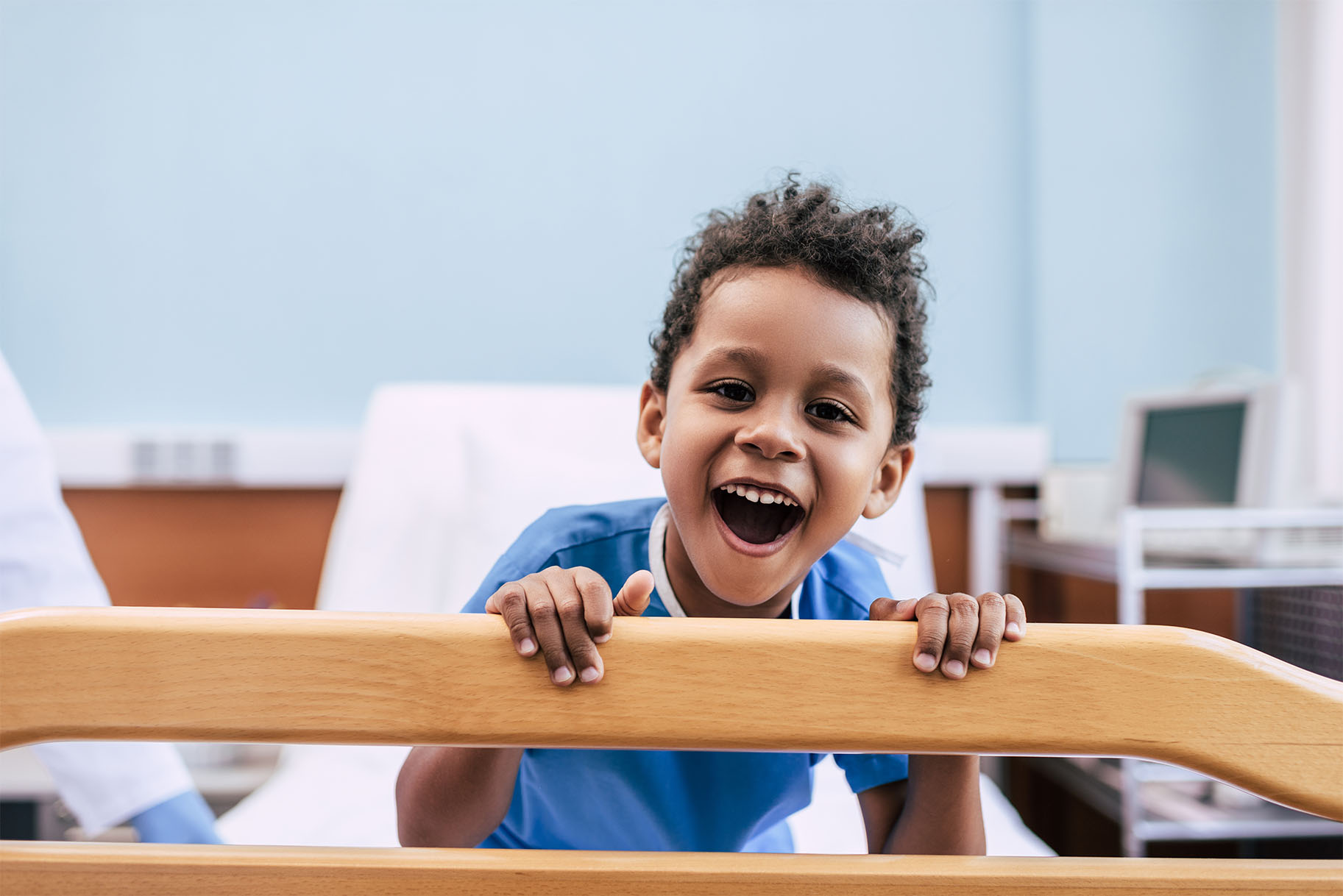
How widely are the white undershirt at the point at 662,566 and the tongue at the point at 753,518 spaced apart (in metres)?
0.11

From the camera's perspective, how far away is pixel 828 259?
2.02ft

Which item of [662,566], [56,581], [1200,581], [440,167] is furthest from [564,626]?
[440,167]

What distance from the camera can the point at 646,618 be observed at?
44 cm

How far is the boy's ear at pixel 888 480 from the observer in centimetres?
69

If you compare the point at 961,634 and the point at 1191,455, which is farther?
the point at 1191,455

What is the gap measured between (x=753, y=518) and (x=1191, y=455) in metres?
1.37

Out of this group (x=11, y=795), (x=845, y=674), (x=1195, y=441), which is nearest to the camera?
(x=845, y=674)

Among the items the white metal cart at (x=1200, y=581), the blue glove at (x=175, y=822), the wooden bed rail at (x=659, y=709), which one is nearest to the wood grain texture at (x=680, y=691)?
the wooden bed rail at (x=659, y=709)

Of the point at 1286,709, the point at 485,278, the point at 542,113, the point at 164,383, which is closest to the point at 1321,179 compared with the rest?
the point at 542,113

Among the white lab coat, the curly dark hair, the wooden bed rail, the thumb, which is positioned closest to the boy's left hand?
the wooden bed rail

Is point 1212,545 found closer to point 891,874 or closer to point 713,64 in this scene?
point 713,64

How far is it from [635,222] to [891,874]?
59.5 inches

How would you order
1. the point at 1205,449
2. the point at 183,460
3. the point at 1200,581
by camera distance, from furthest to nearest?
the point at 183,460 → the point at 1205,449 → the point at 1200,581

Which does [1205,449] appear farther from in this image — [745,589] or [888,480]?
[745,589]
